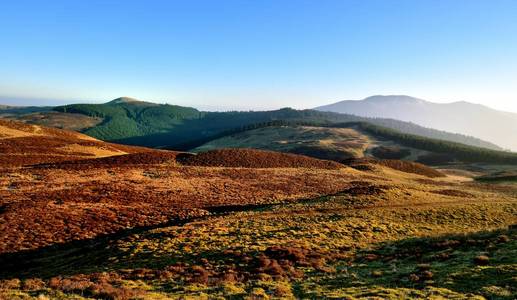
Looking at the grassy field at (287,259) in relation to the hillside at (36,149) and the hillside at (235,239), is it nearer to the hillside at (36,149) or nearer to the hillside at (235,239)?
the hillside at (235,239)

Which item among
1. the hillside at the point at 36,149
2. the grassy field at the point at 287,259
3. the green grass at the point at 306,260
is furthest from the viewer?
the hillside at the point at 36,149

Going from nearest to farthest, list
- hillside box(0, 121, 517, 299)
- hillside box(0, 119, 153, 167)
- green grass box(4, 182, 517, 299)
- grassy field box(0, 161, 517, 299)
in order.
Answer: grassy field box(0, 161, 517, 299)
green grass box(4, 182, 517, 299)
hillside box(0, 121, 517, 299)
hillside box(0, 119, 153, 167)

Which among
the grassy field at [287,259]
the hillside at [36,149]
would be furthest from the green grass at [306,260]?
the hillside at [36,149]

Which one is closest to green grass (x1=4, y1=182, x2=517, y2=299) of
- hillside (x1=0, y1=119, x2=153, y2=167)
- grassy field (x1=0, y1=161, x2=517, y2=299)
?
grassy field (x1=0, y1=161, x2=517, y2=299)

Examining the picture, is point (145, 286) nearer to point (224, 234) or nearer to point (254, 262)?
point (254, 262)

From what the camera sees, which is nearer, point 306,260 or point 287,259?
point 306,260

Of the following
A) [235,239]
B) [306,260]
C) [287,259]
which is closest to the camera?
[306,260]

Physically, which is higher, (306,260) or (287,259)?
(306,260)

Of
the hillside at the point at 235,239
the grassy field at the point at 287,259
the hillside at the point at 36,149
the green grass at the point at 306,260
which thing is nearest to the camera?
the grassy field at the point at 287,259

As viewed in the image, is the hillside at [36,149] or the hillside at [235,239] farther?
the hillside at [36,149]

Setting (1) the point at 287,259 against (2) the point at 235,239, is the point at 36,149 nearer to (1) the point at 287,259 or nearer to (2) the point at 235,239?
(2) the point at 235,239

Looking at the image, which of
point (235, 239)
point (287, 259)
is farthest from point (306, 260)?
point (235, 239)

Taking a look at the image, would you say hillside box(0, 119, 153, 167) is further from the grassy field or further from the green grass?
the green grass

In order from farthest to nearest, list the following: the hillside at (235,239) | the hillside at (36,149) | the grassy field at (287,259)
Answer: the hillside at (36,149), the hillside at (235,239), the grassy field at (287,259)
